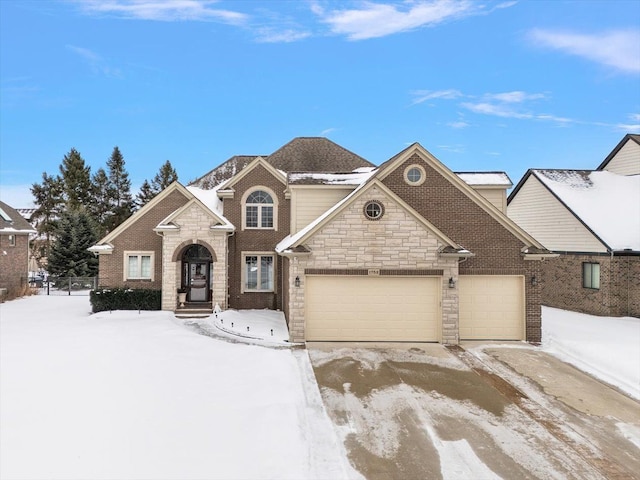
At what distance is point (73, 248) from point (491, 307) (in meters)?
33.2

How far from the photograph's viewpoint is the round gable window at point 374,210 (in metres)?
12.8

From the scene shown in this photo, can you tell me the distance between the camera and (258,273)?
18531mm

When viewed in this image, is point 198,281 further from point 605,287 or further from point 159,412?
point 605,287

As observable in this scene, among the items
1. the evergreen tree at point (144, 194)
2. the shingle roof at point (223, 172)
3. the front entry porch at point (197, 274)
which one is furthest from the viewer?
the evergreen tree at point (144, 194)

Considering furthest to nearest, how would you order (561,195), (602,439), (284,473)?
(561,195) < (602,439) < (284,473)

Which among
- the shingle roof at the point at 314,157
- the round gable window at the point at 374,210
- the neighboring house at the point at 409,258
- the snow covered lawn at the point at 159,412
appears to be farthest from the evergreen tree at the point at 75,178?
the round gable window at the point at 374,210

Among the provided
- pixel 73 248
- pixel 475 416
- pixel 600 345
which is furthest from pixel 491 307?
pixel 73 248

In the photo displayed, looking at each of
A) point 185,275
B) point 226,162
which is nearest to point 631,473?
point 185,275

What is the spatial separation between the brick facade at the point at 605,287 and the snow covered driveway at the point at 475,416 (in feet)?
30.1

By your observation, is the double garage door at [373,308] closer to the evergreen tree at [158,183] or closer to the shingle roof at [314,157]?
the shingle roof at [314,157]

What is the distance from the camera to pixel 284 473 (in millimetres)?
5562

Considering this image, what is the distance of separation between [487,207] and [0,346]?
16432 millimetres

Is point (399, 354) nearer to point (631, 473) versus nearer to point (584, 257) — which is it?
point (631, 473)

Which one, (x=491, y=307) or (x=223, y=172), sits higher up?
(x=223, y=172)
